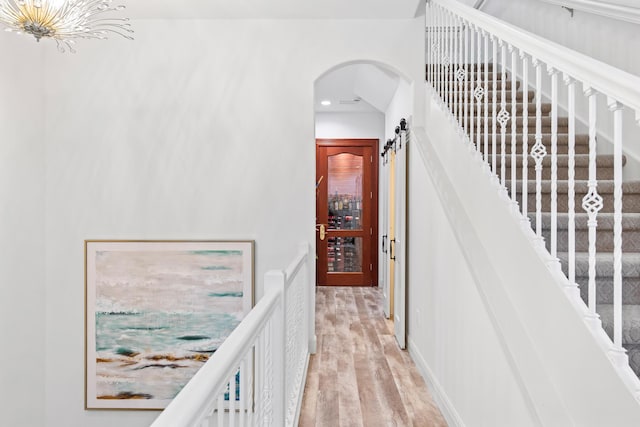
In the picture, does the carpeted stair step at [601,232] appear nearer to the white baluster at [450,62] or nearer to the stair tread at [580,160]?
the stair tread at [580,160]

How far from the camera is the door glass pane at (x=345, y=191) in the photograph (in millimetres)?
6789

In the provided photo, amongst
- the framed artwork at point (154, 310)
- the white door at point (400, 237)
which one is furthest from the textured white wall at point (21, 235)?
the white door at point (400, 237)

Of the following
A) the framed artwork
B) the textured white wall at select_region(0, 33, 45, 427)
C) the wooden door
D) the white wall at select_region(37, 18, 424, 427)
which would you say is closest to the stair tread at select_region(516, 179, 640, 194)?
the white wall at select_region(37, 18, 424, 427)

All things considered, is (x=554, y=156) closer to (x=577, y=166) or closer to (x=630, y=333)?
(x=630, y=333)

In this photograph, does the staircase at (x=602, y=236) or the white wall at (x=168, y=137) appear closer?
the staircase at (x=602, y=236)

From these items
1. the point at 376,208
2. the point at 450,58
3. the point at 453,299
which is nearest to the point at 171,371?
the point at 453,299

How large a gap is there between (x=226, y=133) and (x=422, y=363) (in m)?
2.36

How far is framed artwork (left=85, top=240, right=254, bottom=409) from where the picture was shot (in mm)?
3562

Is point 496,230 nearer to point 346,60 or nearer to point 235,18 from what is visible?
point 346,60

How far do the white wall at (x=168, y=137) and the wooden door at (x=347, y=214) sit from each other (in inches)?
126

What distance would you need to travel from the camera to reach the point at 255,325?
4.48 ft

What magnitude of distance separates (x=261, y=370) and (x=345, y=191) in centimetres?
532

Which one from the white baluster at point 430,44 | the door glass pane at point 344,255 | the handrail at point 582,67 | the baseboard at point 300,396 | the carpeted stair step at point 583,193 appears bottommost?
the baseboard at point 300,396

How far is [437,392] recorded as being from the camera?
281 centimetres
